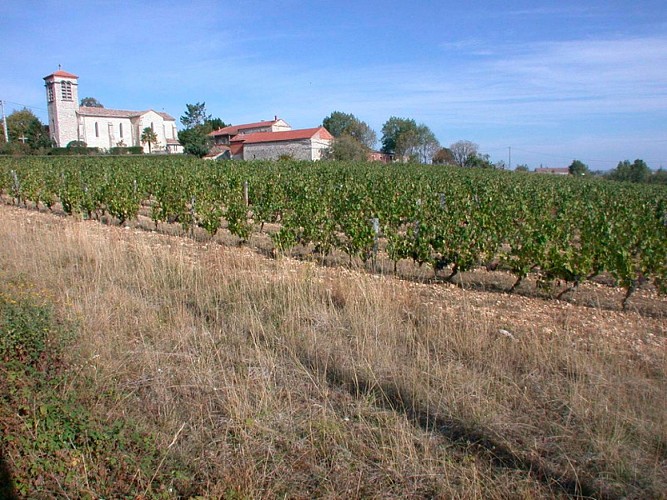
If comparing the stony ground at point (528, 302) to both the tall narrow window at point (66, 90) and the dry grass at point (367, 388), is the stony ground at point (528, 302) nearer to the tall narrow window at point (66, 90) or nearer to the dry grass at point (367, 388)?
the dry grass at point (367, 388)

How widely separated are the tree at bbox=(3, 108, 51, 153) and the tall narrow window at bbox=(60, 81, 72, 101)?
15.9 feet

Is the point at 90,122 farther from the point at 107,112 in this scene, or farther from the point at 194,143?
the point at 194,143

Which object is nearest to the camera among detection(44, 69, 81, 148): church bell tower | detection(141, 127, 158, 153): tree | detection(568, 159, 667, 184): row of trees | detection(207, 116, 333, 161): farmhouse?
detection(568, 159, 667, 184): row of trees

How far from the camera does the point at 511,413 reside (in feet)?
11.3

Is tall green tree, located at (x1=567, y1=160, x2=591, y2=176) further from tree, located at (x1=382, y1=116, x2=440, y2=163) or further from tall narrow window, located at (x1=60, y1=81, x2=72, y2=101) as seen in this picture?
tall narrow window, located at (x1=60, y1=81, x2=72, y2=101)

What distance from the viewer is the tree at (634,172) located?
53531 mm

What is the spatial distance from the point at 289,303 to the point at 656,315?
17.9 feet

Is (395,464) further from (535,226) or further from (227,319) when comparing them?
(535,226)

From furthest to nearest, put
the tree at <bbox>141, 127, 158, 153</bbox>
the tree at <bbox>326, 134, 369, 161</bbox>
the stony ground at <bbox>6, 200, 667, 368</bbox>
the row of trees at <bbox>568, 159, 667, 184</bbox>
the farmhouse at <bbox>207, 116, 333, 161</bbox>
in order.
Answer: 1. the tree at <bbox>141, 127, 158, 153</bbox>
2. the farmhouse at <bbox>207, 116, 333, 161</bbox>
3. the tree at <bbox>326, 134, 369, 161</bbox>
4. the row of trees at <bbox>568, 159, 667, 184</bbox>
5. the stony ground at <bbox>6, 200, 667, 368</bbox>

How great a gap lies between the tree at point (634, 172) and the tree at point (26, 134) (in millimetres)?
62451

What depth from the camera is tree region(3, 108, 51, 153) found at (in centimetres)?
5688

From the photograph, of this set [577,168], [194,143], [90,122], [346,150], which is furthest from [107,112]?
[577,168]

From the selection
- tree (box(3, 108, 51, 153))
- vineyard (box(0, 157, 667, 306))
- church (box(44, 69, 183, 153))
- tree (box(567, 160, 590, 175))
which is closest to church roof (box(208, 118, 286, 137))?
church (box(44, 69, 183, 153))

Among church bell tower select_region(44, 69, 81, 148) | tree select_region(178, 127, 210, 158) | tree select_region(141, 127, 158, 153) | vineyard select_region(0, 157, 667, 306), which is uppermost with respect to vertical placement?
Result: church bell tower select_region(44, 69, 81, 148)
